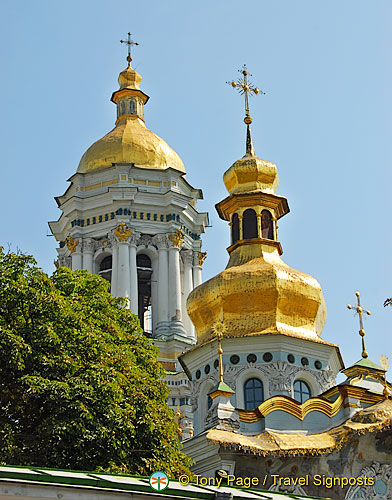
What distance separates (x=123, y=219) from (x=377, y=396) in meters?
18.0

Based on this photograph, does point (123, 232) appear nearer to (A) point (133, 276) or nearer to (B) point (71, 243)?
(A) point (133, 276)

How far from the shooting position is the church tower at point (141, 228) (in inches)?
1375

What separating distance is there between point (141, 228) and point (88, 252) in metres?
2.31

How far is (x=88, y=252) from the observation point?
1443 inches

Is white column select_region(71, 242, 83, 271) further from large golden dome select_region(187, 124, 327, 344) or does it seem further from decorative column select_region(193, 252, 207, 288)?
large golden dome select_region(187, 124, 327, 344)

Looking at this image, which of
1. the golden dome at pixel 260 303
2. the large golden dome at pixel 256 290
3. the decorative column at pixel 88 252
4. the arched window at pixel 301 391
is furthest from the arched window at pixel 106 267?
the arched window at pixel 301 391

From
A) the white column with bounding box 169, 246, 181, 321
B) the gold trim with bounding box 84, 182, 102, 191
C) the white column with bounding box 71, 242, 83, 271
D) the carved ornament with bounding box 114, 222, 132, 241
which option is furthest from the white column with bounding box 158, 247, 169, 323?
the gold trim with bounding box 84, 182, 102, 191

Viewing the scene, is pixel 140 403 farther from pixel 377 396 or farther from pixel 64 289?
pixel 377 396

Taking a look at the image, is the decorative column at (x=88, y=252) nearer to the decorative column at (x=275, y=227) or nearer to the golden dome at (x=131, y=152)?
the golden dome at (x=131, y=152)

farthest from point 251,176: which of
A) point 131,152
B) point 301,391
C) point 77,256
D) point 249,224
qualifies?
point 131,152

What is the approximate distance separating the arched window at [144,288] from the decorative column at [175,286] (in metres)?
1.06


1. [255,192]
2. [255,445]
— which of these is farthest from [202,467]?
[255,192]

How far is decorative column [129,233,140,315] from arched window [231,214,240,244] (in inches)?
318

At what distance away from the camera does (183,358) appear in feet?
78.2
